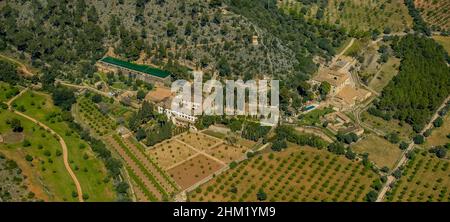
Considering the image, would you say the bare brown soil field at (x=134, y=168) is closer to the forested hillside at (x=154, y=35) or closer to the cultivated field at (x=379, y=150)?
the forested hillside at (x=154, y=35)

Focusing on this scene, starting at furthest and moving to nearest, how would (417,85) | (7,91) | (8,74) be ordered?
(417,85) < (8,74) < (7,91)

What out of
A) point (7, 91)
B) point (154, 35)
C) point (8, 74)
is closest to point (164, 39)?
point (154, 35)

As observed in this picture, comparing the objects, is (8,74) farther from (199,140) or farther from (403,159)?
(403,159)

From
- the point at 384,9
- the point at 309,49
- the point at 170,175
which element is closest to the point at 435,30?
the point at 384,9

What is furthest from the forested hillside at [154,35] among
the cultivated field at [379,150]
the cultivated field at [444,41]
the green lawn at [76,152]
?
the cultivated field at [444,41]

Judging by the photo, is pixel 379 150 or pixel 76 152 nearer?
pixel 76 152
